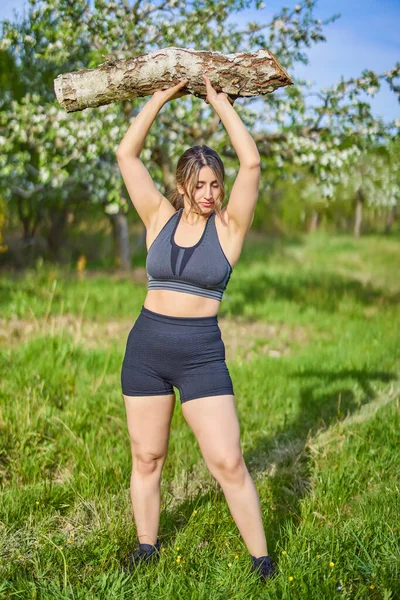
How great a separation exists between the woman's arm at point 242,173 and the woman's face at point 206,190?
0.08 meters

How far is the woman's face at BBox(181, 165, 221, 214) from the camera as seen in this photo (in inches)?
117

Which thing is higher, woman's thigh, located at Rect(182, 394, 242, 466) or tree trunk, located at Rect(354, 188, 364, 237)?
tree trunk, located at Rect(354, 188, 364, 237)

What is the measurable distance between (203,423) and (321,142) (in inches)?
264

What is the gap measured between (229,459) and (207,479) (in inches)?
59.7

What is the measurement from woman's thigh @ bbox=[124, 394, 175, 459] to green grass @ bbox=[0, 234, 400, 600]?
1.83 ft

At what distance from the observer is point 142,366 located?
3014 millimetres

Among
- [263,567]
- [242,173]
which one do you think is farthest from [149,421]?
[242,173]

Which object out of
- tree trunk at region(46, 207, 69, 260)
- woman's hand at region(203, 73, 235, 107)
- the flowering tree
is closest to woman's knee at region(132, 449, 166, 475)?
woman's hand at region(203, 73, 235, 107)

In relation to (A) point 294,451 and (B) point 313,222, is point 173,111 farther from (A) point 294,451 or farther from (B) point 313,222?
(B) point 313,222

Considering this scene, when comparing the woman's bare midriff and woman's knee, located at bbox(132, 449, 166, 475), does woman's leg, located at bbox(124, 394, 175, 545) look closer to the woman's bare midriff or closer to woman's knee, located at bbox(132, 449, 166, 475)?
woman's knee, located at bbox(132, 449, 166, 475)

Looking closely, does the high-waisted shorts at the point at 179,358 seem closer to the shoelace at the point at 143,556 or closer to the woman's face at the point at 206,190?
the woman's face at the point at 206,190

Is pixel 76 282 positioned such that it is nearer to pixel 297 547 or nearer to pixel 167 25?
pixel 167 25

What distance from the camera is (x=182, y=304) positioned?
2.97 meters

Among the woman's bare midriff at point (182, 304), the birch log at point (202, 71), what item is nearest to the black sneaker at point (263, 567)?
the woman's bare midriff at point (182, 304)
